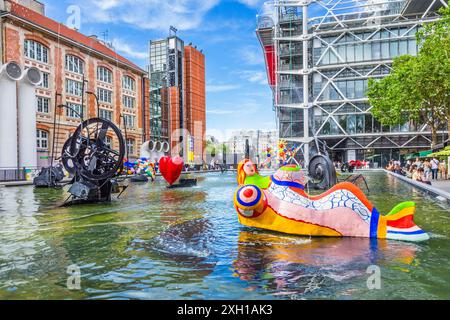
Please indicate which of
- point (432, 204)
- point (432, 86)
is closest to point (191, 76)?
point (432, 86)

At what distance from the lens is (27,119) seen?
35.4 metres

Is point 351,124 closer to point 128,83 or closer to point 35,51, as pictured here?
point 128,83

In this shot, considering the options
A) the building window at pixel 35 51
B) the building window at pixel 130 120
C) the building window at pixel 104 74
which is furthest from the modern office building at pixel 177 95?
the building window at pixel 35 51

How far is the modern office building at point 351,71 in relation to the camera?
54.2 meters

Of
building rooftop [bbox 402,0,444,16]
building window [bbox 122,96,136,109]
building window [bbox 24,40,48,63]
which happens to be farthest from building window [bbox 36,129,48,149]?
building rooftop [bbox 402,0,444,16]

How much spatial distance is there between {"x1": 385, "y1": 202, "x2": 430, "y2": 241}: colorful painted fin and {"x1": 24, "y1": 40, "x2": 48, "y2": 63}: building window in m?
41.6

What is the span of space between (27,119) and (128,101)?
22331 mm

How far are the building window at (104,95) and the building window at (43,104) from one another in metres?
8.68

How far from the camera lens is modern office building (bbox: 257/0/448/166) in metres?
54.2

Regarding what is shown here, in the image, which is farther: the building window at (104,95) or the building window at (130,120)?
the building window at (130,120)

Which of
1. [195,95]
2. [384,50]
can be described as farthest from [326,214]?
[195,95]

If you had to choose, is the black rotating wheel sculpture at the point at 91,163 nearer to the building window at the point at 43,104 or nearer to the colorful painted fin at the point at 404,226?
the colorful painted fin at the point at 404,226

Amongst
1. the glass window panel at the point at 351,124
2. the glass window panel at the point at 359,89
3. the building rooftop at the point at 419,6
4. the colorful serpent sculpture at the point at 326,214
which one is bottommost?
the colorful serpent sculpture at the point at 326,214

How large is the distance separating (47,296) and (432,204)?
43.4ft
